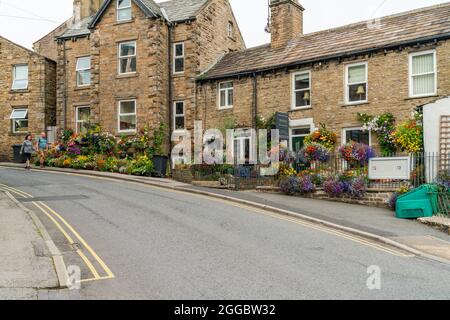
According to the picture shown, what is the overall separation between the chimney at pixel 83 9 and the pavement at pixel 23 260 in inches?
1012

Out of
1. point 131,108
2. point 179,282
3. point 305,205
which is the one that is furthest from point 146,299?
point 131,108

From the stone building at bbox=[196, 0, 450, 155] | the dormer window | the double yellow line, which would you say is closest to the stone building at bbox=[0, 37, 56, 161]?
the dormer window

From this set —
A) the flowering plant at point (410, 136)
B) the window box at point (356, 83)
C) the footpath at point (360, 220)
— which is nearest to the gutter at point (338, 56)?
the window box at point (356, 83)

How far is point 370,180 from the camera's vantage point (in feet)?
52.3

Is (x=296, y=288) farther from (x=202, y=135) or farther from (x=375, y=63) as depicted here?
(x=202, y=135)

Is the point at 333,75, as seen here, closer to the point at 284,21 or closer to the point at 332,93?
the point at 332,93

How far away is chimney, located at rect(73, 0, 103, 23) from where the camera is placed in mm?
33812

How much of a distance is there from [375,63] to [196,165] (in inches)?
350

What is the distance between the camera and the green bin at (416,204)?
13.3 metres

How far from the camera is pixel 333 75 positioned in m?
21.3

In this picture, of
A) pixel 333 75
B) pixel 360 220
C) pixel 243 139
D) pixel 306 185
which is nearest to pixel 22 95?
pixel 243 139

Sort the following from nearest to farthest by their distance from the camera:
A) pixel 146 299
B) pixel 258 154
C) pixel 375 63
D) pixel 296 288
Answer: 1. pixel 146 299
2. pixel 296 288
3. pixel 375 63
4. pixel 258 154

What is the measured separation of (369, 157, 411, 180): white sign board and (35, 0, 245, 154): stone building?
12.7 m

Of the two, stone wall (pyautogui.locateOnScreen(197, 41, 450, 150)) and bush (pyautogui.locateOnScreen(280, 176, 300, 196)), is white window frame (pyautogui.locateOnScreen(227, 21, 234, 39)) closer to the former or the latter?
stone wall (pyautogui.locateOnScreen(197, 41, 450, 150))
